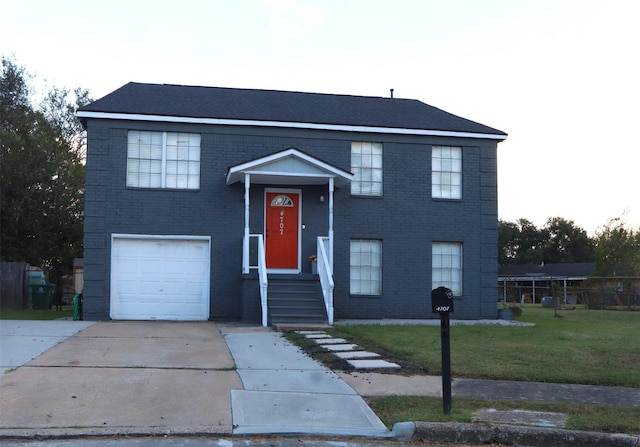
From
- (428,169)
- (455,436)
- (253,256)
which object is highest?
(428,169)

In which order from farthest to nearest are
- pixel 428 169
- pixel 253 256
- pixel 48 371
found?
1. pixel 428 169
2. pixel 253 256
3. pixel 48 371

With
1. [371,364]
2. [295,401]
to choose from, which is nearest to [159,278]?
[371,364]

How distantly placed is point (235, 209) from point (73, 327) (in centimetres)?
505

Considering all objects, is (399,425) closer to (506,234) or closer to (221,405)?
(221,405)

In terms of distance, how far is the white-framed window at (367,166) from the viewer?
18.2m

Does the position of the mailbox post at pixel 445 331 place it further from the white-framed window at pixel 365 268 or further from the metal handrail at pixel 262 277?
the white-framed window at pixel 365 268

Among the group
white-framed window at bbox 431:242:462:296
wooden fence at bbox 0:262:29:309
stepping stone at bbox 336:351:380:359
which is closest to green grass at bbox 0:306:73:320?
wooden fence at bbox 0:262:29:309

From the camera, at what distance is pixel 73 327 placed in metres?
14.2

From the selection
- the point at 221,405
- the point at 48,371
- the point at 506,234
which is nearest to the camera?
the point at 221,405

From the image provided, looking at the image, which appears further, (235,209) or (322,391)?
(235,209)

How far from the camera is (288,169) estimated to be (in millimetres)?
16531

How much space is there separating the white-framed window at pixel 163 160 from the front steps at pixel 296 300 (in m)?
3.39

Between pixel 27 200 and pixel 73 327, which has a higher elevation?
pixel 27 200

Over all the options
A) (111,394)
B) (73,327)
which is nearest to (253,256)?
(73,327)
